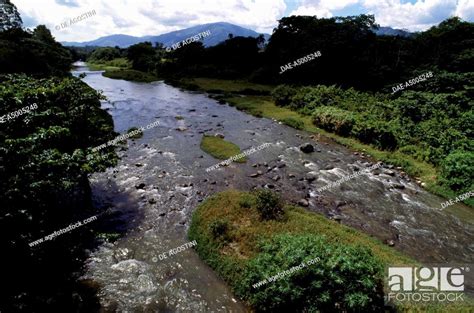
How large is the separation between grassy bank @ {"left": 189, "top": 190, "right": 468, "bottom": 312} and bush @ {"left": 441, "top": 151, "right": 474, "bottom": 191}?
10939mm

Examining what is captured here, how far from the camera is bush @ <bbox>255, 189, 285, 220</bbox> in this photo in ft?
56.8

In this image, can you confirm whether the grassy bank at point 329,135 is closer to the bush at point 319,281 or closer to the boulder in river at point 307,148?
the boulder in river at point 307,148

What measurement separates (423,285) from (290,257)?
639 centimetres

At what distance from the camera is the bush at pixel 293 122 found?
3972cm

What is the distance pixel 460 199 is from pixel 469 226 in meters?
3.50

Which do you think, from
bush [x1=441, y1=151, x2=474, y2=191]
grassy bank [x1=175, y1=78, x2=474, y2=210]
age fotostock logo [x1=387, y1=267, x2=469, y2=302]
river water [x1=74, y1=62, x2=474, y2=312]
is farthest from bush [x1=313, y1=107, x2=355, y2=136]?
age fotostock logo [x1=387, y1=267, x2=469, y2=302]

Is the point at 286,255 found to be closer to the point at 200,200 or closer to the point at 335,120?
the point at 200,200

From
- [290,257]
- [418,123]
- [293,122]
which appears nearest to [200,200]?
[290,257]

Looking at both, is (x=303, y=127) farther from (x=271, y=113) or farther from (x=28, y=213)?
(x=28, y=213)

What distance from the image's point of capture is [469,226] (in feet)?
64.2

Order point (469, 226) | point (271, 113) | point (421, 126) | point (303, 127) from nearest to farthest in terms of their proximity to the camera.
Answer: point (469, 226) < point (421, 126) < point (303, 127) < point (271, 113)

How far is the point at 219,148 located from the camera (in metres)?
31.3

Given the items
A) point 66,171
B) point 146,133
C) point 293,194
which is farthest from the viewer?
point 146,133

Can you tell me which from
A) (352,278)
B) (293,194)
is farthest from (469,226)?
(352,278)
